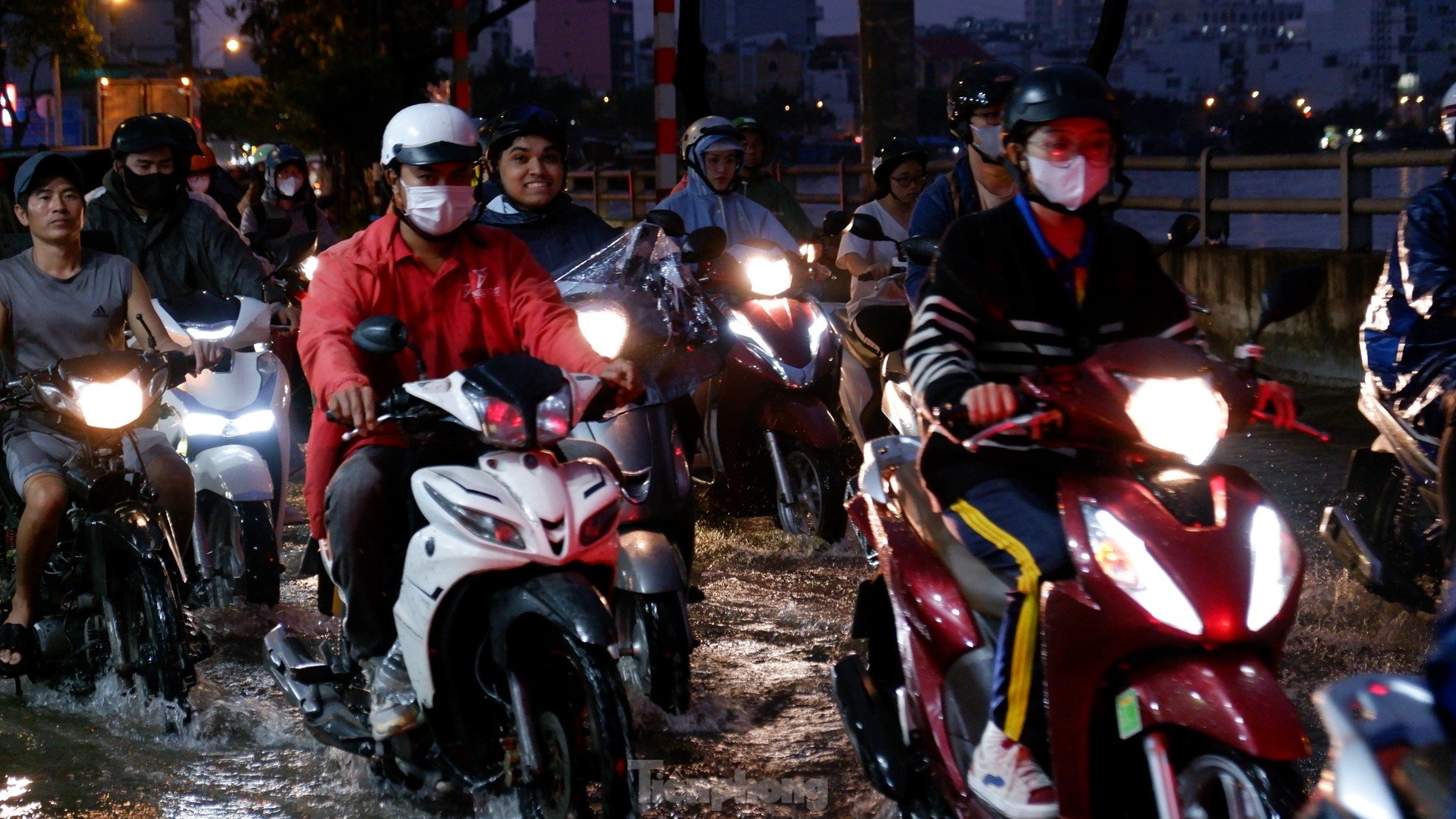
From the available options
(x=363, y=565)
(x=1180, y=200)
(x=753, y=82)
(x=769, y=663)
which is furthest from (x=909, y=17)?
(x=753, y=82)

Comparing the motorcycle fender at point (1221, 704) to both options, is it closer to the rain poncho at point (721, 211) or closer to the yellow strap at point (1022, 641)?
the yellow strap at point (1022, 641)

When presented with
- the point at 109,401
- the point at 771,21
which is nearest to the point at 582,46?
the point at 771,21

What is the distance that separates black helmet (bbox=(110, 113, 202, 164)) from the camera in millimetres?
7145

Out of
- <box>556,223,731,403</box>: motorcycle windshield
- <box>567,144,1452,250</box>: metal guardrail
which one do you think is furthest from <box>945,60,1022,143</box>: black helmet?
<box>567,144,1452,250</box>: metal guardrail

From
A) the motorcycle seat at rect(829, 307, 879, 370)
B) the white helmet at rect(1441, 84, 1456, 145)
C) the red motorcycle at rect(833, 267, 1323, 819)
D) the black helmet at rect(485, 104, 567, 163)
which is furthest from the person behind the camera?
the motorcycle seat at rect(829, 307, 879, 370)

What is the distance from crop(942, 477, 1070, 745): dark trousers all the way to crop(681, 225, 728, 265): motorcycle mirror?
113 inches

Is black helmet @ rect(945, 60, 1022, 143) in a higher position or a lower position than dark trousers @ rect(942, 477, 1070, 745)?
higher

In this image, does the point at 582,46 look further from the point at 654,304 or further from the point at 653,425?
the point at 653,425

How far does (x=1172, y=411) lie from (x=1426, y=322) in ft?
8.36

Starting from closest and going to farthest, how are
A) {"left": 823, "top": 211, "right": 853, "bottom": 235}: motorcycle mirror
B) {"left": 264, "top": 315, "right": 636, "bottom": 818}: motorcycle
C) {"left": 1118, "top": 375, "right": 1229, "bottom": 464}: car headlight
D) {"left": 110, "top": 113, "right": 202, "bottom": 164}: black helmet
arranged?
{"left": 1118, "top": 375, "right": 1229, "bottom": 464}: car headlight
{"left": 264, "top": 315, "right": 636, "bottom": 818}: motorcycle
{"left": 110, "top": 113, "right": 202, "bottom": 164}: black helmet
{"left": 823, "top": 211, "right": 853, "bottom": 235}: motorcycle mirror

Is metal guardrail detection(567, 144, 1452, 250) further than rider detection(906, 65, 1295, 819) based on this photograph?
Yes

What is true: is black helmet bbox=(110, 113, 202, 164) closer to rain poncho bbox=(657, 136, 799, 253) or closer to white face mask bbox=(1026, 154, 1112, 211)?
rain poncho bbox=(657, 136, 799, 253)

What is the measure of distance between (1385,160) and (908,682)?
8.48 meters

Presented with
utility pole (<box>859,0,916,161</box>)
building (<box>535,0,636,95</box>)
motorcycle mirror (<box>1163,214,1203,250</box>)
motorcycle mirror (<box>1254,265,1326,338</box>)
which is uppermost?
building (<box>535,0,636,95</box>)
